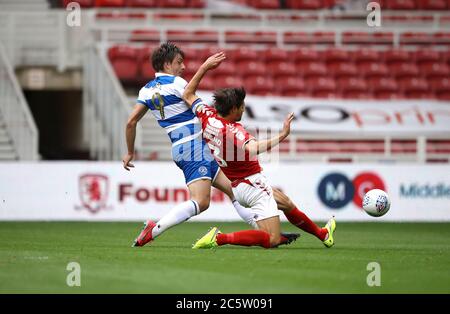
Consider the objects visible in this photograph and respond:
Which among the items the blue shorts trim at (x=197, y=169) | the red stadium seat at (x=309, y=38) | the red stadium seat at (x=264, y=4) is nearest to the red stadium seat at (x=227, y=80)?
the red stadium seat at (x=309, y=38)

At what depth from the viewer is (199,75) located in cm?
1042

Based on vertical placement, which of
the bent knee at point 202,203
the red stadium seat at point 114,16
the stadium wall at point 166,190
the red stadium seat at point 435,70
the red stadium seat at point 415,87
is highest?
the red stadium seat at point 114,16

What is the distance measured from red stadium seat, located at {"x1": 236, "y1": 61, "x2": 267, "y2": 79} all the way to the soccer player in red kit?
12.7 metres

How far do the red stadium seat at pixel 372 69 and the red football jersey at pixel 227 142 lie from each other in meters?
13.9

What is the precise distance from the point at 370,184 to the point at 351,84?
20.4ft

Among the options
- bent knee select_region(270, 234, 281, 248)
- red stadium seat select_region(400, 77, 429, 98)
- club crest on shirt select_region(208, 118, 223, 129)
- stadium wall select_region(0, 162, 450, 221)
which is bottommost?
stadium wall select_region(0, 162, 450, 221)

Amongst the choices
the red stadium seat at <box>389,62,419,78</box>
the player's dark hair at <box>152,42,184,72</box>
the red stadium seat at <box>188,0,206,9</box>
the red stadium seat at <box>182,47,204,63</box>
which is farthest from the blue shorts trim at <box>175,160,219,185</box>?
the red stadium seat at <box>188,0,206,9</box>

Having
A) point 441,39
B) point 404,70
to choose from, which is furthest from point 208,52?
point 441,39

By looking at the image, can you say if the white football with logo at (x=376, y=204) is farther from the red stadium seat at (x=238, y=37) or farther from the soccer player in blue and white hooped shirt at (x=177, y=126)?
the red stadium seat at (x=238, y=37)

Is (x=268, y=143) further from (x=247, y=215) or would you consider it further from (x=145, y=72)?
(x=145, y=72)

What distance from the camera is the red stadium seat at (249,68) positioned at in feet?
76.7

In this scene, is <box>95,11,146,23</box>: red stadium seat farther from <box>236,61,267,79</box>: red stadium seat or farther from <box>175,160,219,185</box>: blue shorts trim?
<box>175,160,219,185</box>: blue shorts trim

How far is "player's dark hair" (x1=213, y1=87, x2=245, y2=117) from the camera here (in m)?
10.5

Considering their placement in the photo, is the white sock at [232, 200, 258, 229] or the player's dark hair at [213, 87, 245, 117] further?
the white sock at [232, 200, 258, 229]
